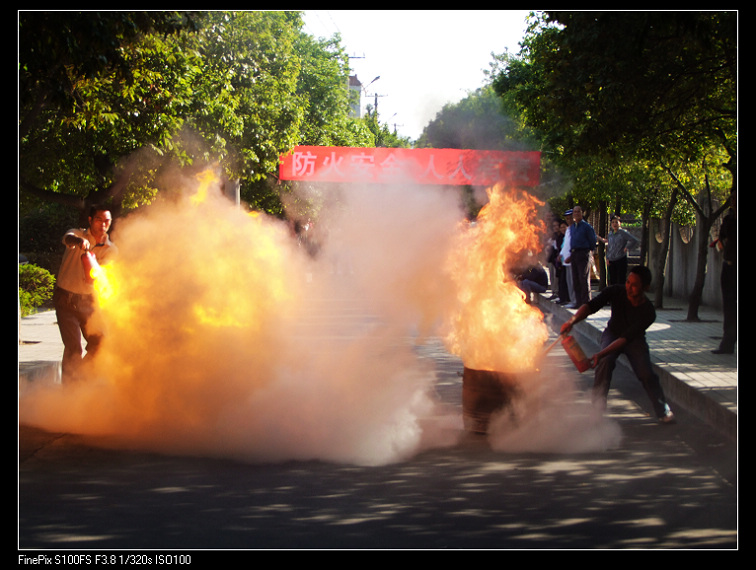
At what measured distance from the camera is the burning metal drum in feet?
20.2

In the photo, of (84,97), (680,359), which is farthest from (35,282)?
(680,359)

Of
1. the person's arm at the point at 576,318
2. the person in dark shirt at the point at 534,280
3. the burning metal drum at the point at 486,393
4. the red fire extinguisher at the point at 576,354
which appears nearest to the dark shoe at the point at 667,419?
the red fire extinguisher at the point at 576,354

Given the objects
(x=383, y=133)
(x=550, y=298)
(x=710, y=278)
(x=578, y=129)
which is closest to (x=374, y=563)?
(x=578, y=129)

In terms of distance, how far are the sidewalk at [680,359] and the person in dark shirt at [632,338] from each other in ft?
1.65

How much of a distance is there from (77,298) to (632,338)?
15.7 feet

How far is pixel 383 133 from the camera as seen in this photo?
48.0 metres

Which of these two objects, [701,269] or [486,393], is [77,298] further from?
[701,269]

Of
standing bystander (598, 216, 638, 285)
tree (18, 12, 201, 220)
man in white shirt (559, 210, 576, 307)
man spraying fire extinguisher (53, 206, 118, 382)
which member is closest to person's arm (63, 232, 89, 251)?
man spraying fire extinguisher (53, 206, 118, 382)

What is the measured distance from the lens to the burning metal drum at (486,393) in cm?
616

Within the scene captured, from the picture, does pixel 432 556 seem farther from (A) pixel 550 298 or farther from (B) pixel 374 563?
(A) pixel 550 298

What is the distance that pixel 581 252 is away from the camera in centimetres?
1677

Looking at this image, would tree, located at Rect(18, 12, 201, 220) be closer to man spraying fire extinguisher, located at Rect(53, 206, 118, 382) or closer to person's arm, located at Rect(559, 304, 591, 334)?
man spraying fire extinguisher, located at Rect(53, 206, 118, 382)

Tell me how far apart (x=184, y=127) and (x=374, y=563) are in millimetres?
12805

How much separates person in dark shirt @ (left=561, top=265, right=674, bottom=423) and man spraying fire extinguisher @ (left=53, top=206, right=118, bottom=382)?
405 cm
